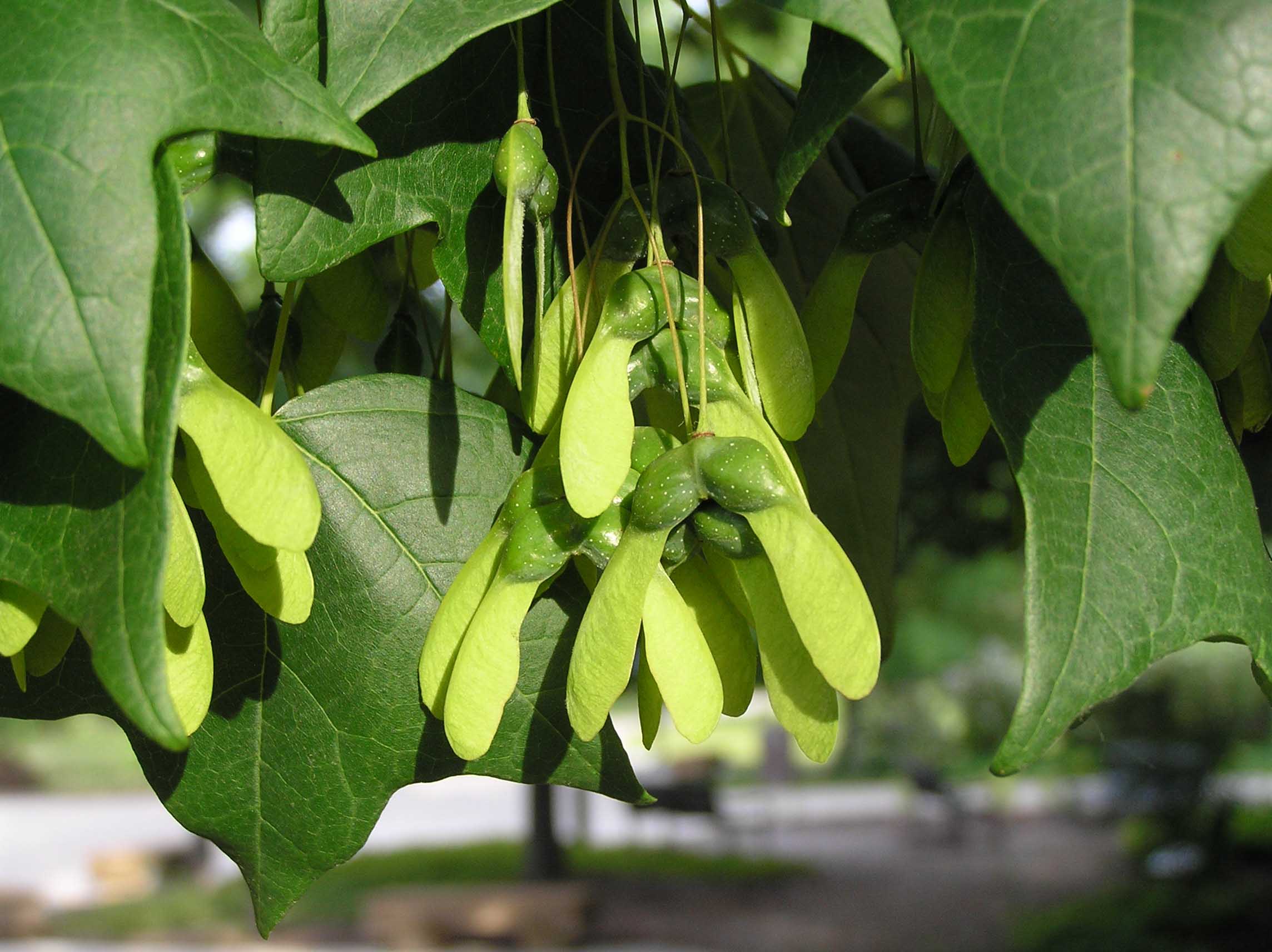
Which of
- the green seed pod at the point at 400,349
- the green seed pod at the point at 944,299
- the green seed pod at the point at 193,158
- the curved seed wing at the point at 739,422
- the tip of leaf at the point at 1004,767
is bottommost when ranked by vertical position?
the tip of leaf at the point at 1004,767

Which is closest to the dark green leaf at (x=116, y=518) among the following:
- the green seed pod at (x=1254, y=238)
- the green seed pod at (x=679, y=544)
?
the green seed pod at (x=679, y=544)

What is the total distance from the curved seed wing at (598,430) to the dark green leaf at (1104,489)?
0.60 feet

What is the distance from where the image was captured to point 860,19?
50 centimetres

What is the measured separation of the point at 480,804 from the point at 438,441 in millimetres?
15963

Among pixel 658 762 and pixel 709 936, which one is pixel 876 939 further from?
pixel 658 762

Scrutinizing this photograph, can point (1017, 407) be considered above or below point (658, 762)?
above

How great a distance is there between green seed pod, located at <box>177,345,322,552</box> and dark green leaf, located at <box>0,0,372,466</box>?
77 millimetres

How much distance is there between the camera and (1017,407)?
61cm

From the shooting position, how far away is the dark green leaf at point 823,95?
56 cm

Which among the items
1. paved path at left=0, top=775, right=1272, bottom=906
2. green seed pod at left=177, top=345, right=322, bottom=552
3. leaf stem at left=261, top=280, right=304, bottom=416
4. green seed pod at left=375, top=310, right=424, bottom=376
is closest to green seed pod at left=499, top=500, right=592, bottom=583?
green seed pod at left=177, top=345, right=322, bottom=552

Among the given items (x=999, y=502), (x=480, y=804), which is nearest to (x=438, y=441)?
(x=999, y=502)

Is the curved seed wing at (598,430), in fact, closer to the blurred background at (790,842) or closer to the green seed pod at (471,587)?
the green seed pod at (471,587)

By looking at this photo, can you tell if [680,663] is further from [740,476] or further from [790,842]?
[790,842]

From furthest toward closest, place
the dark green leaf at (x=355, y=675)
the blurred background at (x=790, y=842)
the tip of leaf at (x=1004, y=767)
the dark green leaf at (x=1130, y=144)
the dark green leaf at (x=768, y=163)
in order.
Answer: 1. the blurred background at (x=790, y=842)
2. the dark green leaf at (x=768, y=163)
3. the dark green leaf at (x=355, y=675)
4. the tip of leaf at (x=1004, y=767)
5. the dark green leaf at (x=1130, y=144)
